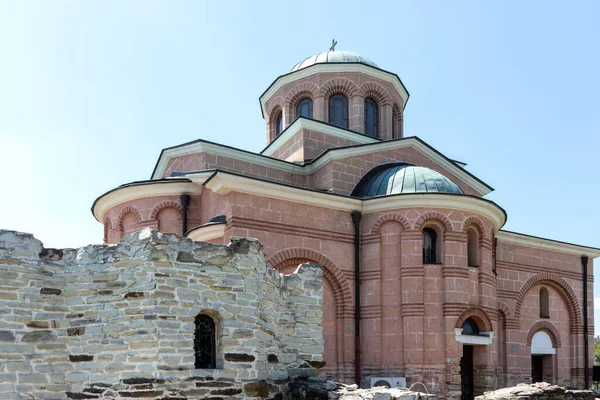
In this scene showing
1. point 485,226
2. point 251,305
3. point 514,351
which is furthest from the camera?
point 514,351

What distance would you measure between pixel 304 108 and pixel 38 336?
44.0ft

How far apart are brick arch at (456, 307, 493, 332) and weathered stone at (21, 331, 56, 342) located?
9.54m

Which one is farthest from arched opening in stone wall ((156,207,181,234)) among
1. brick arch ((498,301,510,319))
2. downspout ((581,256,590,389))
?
downspout ((581,256,590,389))

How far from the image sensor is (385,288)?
14.6 meters

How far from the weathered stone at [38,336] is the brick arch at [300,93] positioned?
13141mm

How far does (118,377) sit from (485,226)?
10506 mm

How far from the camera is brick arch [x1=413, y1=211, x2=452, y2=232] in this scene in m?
14.5

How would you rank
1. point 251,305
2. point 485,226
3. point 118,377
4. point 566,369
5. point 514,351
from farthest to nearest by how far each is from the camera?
1. point 566,369
2. point 514,351
3. point 485,226
4. point 251,305
5. point 118,377

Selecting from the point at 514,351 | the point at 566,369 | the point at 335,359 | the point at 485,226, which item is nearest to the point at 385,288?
the point at 335,359

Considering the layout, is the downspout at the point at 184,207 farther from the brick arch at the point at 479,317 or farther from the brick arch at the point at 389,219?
the brick arch at the point at 479,317

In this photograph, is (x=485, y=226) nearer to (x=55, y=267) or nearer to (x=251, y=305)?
(x=251, y=305)

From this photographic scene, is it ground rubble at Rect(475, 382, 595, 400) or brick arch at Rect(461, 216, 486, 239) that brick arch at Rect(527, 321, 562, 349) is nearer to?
brick arch at Rect(461, 216, 486, 239)

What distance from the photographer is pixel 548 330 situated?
18656 millimetres

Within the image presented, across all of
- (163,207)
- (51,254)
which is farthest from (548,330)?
(51,254)
